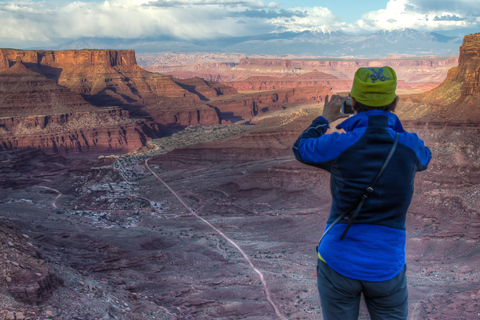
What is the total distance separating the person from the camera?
3.15m

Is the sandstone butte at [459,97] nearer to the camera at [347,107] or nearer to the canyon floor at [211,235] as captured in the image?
the canyon floor at [211,235]

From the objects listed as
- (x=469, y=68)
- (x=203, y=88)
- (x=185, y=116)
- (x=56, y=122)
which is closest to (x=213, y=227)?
(x=469, y=68)

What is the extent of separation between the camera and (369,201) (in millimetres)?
3150

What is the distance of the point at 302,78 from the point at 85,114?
90789 millimetres

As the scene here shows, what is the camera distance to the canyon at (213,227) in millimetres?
9516

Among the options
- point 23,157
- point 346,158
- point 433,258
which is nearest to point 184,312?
point 346,158

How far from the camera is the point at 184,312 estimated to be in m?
9.88

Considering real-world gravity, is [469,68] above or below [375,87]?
above

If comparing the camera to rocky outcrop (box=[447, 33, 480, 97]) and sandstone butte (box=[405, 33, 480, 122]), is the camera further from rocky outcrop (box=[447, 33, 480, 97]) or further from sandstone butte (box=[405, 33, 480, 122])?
rocky outcrop (box=[447, 33, 480, 97])

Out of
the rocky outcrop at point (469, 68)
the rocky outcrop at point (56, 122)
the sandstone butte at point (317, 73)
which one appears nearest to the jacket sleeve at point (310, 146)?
the rocky outcrop at point (469, 68)

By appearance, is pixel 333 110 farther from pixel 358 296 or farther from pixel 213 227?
pixel 213 227

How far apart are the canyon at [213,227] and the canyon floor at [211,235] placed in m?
0.06

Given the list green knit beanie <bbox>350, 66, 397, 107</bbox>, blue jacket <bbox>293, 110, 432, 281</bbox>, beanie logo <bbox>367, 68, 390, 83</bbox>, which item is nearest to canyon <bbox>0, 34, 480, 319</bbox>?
blue jacket <bbox>293, 110, 432, 281</bbox>

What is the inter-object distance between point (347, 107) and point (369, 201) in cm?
92
